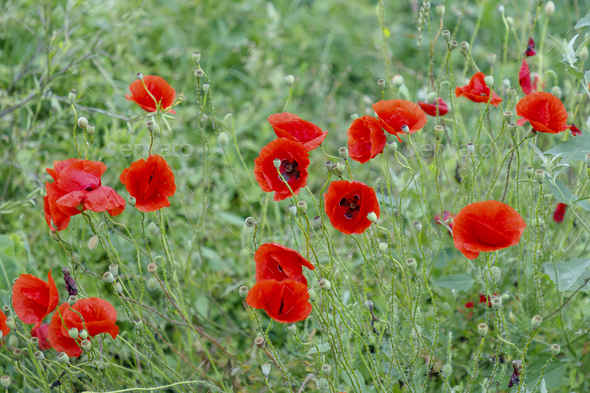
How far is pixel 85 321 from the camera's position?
1024mm

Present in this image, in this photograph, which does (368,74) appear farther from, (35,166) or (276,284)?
(276,284)

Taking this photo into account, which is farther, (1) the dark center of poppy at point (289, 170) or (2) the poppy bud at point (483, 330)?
(1) the dark center of poppy at point (289, 170)

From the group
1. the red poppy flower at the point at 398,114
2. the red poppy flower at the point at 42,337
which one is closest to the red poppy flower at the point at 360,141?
the red poppy flower at the point at 398,114

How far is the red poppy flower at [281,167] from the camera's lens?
98 cm

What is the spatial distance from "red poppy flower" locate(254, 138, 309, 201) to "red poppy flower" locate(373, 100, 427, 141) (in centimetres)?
18

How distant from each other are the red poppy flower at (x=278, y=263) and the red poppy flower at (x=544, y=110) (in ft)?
1.72

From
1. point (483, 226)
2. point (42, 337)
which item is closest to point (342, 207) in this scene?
point (483, 226)

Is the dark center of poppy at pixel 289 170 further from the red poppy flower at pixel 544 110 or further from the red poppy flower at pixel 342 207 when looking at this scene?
the red poppy flower at pixel 544 110

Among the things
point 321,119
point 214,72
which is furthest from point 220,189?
point 214,72

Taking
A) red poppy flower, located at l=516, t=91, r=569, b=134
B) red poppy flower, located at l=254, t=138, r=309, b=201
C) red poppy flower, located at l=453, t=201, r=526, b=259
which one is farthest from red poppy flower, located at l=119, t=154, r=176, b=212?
red poppy flower, located at l=516, t=91, r=569, b=134

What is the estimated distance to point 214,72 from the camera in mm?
2744

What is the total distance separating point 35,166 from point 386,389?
155cm

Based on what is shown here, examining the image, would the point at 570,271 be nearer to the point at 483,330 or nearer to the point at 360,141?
the point at 483,330

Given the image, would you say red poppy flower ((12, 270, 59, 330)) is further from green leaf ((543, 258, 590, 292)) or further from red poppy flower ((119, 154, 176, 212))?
green leaf ((543, 258, 590, 292))
